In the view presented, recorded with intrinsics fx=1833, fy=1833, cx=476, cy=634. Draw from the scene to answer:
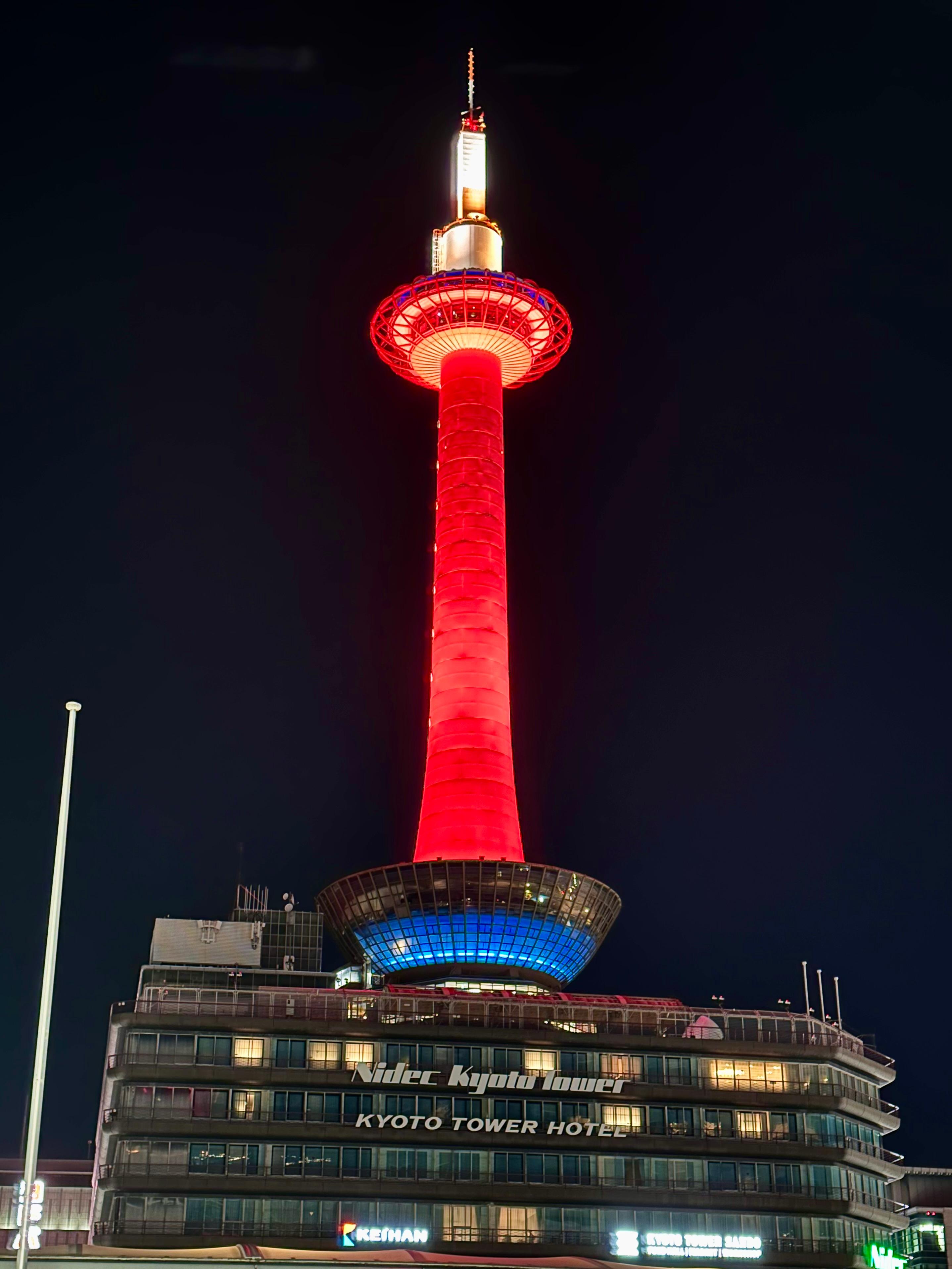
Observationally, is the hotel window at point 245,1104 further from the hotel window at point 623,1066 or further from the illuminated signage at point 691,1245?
the illuminated signage at point 691,1245

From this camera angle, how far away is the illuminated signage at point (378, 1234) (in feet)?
431

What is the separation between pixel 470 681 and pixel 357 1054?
4065 cm

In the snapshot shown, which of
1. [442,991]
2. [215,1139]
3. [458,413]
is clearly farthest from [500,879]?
[458,413]

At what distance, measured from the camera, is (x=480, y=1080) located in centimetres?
13912

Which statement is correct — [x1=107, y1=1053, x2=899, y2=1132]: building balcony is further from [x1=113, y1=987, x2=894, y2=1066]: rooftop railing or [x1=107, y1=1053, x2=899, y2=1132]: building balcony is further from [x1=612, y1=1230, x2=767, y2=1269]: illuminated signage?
[x1=612, y1=1230, x2=767, y2=1269]: illuminated signage

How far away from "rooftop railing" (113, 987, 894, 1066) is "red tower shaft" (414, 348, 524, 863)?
56.5ft

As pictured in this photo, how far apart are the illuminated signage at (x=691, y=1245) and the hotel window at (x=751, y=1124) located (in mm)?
7399

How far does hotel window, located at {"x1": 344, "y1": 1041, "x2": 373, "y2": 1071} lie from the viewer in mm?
137875

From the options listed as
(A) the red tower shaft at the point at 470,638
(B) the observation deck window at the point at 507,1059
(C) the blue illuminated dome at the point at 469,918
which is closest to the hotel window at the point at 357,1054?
(B) the observation deck window at the point at 507,1059

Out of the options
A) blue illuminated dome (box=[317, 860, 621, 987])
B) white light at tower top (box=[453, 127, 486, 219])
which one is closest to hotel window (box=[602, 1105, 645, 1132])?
blue illuminated dome (box=[317, 860, 621, 987])

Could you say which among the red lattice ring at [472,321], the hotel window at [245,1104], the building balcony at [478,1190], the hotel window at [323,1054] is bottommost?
the building balcony at [478,1190]

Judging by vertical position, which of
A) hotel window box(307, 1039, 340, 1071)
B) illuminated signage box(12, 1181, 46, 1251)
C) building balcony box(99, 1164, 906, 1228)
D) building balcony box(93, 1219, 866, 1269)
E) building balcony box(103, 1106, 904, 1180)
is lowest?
illuminated signage box(12, 1181, 46, 1251)

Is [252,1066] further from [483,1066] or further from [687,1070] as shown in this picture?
[687,1070]

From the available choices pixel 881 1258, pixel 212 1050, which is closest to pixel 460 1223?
pixel 212 1050
